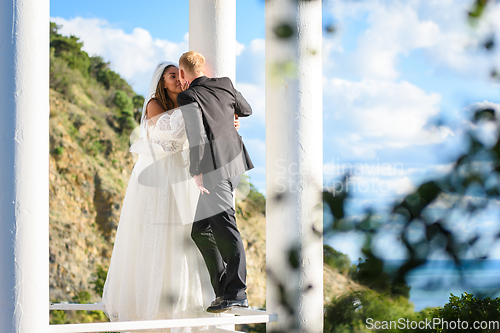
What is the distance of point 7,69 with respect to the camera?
147 inches

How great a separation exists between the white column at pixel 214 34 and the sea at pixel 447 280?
5.28 m

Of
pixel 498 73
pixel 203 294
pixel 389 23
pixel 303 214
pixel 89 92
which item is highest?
pixel 89 92

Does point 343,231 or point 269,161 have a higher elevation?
point 269,161

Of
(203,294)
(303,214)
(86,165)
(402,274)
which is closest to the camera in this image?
(402,274)

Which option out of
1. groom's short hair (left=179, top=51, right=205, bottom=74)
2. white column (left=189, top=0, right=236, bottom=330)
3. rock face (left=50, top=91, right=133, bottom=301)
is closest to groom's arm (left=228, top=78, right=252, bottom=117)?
groom's short hair (left=179, top=51, right=205, bottom=74)

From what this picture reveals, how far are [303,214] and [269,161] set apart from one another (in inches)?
30.1

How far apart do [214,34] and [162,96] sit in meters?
1.07

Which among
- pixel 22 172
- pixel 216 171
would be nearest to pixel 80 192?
pixel 216 171

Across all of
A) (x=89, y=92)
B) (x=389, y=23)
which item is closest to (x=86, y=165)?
(x=89, y=92)

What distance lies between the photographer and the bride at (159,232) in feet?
19.1

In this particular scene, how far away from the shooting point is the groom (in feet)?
17.0

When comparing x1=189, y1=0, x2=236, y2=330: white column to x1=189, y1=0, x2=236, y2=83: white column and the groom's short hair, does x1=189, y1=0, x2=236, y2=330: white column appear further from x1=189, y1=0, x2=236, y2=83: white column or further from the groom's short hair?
the groom's short hair

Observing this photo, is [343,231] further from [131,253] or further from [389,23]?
[131,253]

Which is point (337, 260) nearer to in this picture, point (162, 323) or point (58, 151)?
point (162, 323)
